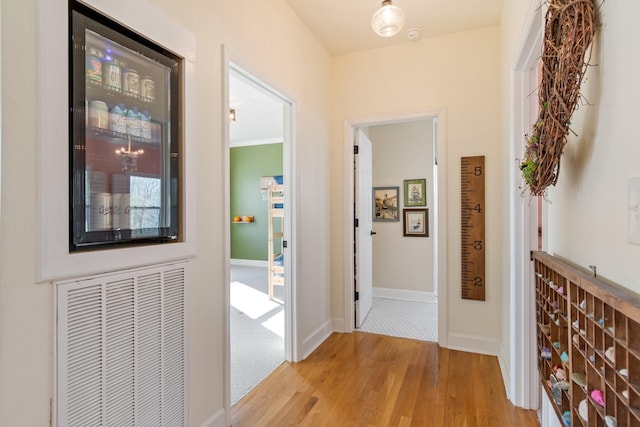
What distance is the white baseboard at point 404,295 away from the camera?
434cm

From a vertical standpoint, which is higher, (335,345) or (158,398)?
(158,398)

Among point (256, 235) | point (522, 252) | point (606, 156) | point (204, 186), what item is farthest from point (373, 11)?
point (256, 235)

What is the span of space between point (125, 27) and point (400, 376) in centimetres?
268

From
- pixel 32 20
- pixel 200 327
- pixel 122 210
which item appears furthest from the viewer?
pixel 200 327

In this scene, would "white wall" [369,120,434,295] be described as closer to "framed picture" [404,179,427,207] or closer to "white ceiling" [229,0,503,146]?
"framed picture" [404,179,427,207]

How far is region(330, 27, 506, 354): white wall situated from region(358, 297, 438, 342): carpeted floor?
17.3 inches

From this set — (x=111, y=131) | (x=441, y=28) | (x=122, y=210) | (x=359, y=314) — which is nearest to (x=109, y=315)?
(x=122, y=210)

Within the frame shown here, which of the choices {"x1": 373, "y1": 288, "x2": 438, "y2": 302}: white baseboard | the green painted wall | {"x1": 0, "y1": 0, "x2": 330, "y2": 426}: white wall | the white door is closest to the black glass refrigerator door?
{"x1": 0, "y1": 0, "x2": 330, "y2": 426}: white wall

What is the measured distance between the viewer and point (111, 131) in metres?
1.28

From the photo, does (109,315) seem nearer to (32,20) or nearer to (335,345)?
(32,20)

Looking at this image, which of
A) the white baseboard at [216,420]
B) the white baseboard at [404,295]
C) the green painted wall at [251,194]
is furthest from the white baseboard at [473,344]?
the green painted wall at [251,194]

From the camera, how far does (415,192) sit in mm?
4457

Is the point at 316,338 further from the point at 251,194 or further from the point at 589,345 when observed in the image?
the point at 251,194

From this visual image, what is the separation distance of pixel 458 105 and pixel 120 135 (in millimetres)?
2736
